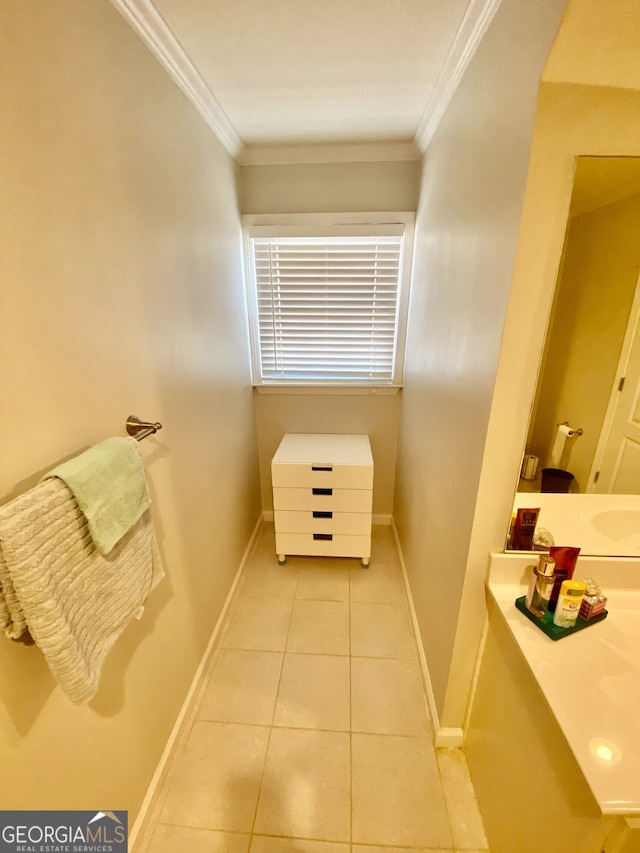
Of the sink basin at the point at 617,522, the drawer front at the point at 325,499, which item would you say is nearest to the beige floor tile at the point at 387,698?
the drawer front at the point at 325,499

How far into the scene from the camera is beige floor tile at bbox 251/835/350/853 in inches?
39.8

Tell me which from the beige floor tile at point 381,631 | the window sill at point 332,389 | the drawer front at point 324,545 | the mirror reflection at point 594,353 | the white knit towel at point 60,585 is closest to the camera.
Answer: the white knit towel at point 60,585

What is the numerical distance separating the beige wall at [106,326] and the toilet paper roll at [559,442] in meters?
1.19

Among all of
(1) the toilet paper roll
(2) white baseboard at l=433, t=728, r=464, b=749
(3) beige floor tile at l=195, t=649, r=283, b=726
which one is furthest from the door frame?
(3) beige floor tile at l=195, t=649, r=283, b=726

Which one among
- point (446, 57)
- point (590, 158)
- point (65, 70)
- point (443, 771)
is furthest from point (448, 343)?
point (443, 771)

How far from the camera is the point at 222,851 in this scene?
1.01 m

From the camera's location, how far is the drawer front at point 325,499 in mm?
1893

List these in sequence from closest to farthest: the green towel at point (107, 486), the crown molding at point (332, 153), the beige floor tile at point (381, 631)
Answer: the green towel at point (107, 486), the beige floor tile at point (381, 631), the crown molding at point (332, 153)

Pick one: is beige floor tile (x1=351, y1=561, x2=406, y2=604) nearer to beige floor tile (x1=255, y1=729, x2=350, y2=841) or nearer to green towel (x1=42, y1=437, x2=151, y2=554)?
beige floor tile (x1=255, y1=729, x2=350, y2=841)

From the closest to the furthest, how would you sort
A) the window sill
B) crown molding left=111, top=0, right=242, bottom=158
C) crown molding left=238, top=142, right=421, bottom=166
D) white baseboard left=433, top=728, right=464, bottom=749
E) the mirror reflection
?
the mirror reflection < crown molding left=111, top=0, right=242, bottom=158 < white baseboard left=433, top=728, right=464, bottom=749 < crown molding left=238, top=142, right=421, bottom=166 < the window sill

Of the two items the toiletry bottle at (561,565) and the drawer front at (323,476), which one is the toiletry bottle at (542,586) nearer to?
the toiletry bottle at (561,565)

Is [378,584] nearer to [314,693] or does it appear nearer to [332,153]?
[314,693]

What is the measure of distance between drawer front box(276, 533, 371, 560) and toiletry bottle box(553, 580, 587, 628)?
3.88ft

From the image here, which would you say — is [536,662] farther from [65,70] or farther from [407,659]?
[65,70]
